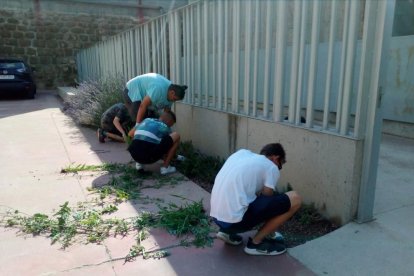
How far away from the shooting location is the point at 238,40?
443 centimetres

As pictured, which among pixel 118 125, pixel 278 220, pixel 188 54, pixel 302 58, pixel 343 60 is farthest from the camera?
pixel 118 125

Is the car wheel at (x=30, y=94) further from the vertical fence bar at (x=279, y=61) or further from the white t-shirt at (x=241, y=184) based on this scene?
the white t-shirt at (x=241, y=184)

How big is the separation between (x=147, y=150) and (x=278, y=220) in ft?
7.25

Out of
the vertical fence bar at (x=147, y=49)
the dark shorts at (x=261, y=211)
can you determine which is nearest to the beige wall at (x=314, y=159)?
the dark shorts at (x=261, y=211)

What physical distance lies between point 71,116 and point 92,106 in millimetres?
1672

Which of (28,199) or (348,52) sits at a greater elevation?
(348,52)

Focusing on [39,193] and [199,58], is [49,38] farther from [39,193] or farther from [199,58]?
[39,193]

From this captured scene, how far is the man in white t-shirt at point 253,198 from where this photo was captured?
264 centimetres

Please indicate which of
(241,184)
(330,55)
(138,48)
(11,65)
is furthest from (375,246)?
(11,65)

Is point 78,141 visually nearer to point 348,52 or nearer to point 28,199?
point 28,199

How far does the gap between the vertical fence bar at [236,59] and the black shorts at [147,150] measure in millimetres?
982

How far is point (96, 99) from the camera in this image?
26.3 feet

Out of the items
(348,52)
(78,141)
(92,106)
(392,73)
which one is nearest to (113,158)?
(78,141)

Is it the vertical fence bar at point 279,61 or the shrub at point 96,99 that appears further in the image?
the shrub at point 96,99
